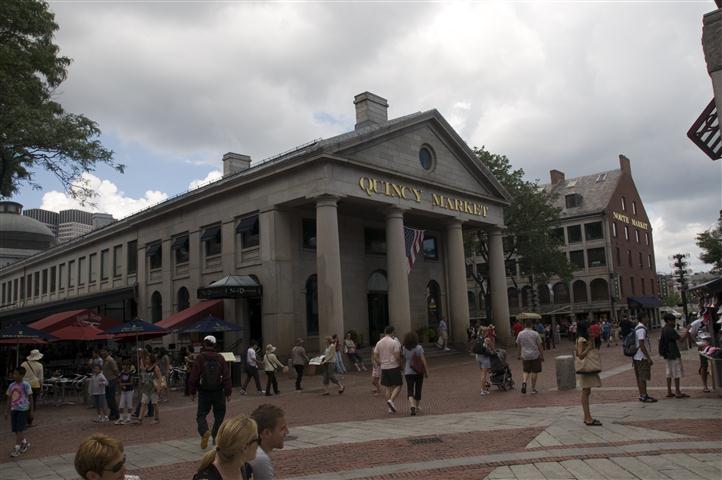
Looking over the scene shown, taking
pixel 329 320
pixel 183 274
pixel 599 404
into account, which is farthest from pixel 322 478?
pixel 183 274

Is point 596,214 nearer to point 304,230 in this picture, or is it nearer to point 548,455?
point 304,230

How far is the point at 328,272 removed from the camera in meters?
25.3

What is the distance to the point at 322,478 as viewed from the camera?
7.71m

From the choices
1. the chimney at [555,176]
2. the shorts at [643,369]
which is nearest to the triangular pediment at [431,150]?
the shorts at [643,369]

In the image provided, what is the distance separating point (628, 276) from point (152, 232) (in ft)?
156

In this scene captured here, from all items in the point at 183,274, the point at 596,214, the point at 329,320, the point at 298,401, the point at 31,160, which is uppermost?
the point at 596,214

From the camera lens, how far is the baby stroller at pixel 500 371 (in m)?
16.0

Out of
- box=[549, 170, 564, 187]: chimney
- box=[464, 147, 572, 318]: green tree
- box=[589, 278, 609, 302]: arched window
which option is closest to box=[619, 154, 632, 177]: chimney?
box=[549, 170, 564, 187]: chimney

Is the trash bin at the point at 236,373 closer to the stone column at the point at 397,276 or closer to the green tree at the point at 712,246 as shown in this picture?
the stone column at the point at 397,276

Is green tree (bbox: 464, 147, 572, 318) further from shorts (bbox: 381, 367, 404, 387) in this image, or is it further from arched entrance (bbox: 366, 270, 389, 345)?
shorts (bbox: 381, 367, 404, 387)

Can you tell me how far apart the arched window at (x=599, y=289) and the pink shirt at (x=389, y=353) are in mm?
50187

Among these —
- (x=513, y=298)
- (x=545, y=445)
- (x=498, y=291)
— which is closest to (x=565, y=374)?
(x=545, y=445)

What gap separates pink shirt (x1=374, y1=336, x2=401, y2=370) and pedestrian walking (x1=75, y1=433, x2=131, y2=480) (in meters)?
10.3

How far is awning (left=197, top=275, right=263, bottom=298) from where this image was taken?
26.2 m
